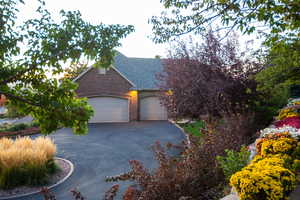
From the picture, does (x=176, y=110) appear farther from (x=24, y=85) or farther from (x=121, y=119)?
(x=121, y=119)

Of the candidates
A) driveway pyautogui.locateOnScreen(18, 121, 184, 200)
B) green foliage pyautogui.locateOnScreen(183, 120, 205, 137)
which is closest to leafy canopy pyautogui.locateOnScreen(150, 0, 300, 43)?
driveway pyautogui.locateOnScreen(18, 121, 184, 200)

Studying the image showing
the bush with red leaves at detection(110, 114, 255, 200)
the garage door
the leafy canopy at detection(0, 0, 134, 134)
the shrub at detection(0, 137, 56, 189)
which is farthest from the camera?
the garage door

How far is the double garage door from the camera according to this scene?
20344mm

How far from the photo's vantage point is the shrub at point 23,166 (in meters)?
7.02

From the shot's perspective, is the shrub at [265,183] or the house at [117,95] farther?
the house at [117,95]

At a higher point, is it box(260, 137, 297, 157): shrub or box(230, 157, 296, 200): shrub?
box(260, 137, 297, 157): shrub

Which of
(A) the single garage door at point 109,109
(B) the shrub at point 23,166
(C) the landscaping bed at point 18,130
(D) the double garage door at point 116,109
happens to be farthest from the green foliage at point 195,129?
(C) the landscaping bed at point 18,130

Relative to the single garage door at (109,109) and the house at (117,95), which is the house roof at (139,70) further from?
the single garage door at (109,109)

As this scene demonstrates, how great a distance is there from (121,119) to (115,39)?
18180mm

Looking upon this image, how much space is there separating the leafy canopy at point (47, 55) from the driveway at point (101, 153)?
4181 mm

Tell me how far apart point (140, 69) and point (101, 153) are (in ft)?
49.1

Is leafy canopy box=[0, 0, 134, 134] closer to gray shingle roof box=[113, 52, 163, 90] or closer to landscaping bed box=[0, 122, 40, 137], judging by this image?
landscaping bed box=[0, 122, 40, 137]

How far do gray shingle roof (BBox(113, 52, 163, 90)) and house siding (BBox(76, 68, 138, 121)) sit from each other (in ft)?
3.96

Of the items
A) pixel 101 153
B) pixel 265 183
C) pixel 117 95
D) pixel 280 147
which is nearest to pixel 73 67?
pixel 117 95
